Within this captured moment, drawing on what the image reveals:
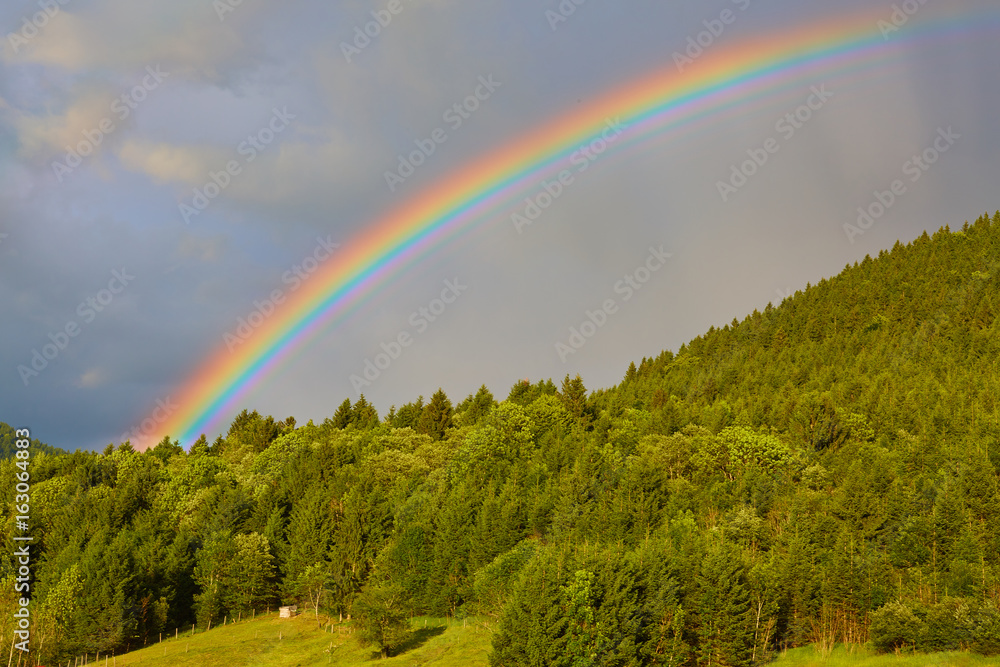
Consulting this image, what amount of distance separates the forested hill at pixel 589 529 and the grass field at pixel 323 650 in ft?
7.91

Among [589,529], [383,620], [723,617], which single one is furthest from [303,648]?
[723,617]

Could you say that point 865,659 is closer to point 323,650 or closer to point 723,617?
point 723,617

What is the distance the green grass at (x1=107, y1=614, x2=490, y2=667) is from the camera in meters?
84.3

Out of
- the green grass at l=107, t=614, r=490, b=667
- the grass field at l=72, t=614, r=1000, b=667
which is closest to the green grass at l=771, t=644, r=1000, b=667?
the grass field at l=72, t=614, r=1000, b=667

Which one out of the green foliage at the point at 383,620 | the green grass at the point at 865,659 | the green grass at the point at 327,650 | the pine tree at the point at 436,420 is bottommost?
the green grass at the point at 865,659

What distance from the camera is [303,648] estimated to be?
9194 cm

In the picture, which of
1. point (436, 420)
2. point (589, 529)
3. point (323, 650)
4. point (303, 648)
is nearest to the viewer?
point (323, 650)

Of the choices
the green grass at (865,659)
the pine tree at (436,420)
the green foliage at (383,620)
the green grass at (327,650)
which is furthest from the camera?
the pine tree at (436,420)

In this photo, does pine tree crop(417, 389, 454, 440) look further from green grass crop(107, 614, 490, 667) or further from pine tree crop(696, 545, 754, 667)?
pine tree crop(696, 545, 754, 667)

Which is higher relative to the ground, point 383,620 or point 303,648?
point 383,620

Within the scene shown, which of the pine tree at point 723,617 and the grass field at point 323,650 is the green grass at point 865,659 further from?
the pine tree at point 723,617

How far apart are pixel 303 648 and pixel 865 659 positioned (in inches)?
2444

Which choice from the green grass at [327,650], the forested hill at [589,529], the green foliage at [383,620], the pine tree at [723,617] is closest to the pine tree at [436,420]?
the forested hill at [589,529]

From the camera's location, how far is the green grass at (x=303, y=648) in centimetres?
8431
